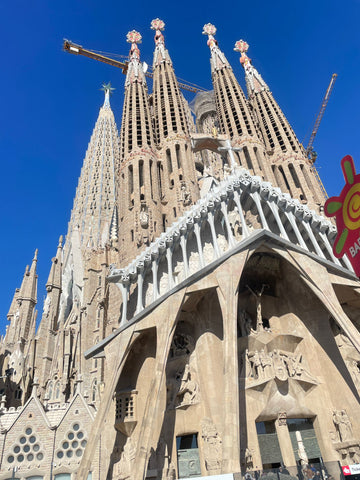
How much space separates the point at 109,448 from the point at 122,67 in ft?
149

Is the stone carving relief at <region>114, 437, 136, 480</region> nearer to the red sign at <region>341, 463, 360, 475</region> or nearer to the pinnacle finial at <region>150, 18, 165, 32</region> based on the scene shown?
the red sign at <region>341, 463, 360, 475</region>

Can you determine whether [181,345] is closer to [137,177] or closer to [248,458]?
[248,458]

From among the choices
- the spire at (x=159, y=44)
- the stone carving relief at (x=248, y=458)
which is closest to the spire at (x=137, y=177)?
the spire at (x=159, y=44)

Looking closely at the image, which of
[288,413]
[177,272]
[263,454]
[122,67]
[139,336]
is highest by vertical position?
[122,67]

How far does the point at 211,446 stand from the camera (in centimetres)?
1303

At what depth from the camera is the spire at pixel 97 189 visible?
38.7m

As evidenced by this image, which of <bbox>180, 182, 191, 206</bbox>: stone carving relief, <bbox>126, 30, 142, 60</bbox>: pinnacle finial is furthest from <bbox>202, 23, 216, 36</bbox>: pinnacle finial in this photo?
<bbox>180, 182, 191, 206</bbox>: stone carving relief

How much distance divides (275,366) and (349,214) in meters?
7.55

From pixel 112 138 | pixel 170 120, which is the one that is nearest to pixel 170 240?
pixel 170 120

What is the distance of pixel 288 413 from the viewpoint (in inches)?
572

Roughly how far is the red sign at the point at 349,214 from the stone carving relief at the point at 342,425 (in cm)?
684

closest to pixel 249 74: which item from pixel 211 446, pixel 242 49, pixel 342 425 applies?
pixel 242 49

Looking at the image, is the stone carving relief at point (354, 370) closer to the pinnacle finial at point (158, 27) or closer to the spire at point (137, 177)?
the spire at point (137, 177)

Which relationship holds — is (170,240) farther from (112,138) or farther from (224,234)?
(112,138)
